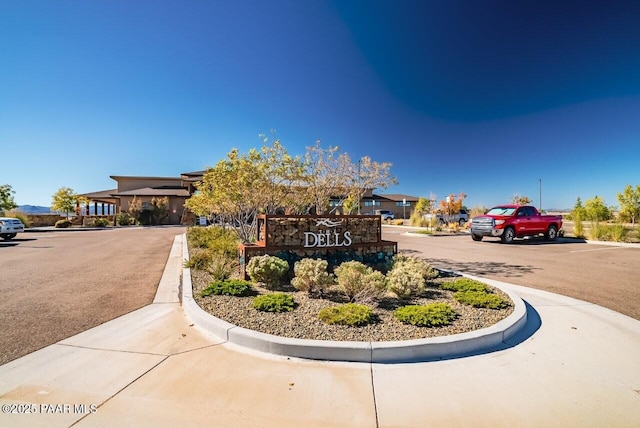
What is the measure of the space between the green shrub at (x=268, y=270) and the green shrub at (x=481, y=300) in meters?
3.35

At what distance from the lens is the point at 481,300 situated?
5160 mm

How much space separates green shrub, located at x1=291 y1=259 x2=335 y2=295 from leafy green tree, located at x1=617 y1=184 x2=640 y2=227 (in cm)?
2867

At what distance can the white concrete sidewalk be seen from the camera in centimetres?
258

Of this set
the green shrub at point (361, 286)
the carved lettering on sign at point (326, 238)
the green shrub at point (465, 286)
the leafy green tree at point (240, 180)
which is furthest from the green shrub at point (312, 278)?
the leafy green tree at point (240, 180)

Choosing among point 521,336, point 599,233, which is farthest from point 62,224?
point 599,233

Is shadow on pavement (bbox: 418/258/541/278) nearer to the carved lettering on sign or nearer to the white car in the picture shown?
the carved lettering on sign

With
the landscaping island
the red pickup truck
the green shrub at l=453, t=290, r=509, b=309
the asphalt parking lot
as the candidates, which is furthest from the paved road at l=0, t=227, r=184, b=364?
the red pickup truck

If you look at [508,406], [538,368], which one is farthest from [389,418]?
[538,368]

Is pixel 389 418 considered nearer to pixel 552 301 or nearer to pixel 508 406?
pixel 508 406

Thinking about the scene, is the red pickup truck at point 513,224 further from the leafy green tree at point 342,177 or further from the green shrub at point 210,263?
the green shrub at point 210,263

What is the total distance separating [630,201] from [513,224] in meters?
15.4

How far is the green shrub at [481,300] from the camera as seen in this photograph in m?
5.06

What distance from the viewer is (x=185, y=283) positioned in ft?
21.9

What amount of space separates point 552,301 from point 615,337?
166cm
